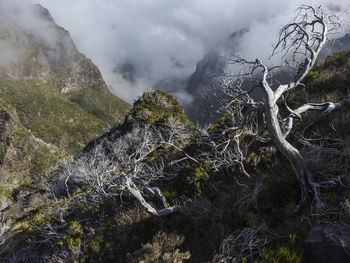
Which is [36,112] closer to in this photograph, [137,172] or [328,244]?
[137,172]

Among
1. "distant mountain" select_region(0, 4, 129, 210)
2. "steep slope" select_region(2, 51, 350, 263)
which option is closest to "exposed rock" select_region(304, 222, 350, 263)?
"steep slope" select_region(2, 51, 350, 263)


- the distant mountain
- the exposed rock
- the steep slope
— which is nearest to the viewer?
the exposed rock

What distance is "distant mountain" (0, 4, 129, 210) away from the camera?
78.7 m

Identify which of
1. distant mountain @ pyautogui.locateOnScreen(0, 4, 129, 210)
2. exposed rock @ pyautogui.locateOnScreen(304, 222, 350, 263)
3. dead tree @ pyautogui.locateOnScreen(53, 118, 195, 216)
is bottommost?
exposed rock @ pyautogui.locateOnScreen(304, 222, 350, 263)

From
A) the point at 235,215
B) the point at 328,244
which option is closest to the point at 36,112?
the point at 235,215

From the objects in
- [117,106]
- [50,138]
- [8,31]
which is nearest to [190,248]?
[50,138]

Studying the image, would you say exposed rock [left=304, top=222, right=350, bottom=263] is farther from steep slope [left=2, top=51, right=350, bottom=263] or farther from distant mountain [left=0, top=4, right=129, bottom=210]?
distant mountain [left=0, top=4, right=129, bottom=210]

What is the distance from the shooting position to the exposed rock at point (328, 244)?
2175 mm

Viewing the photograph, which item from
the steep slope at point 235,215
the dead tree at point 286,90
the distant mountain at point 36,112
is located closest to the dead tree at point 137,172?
the steep slope at point 235,215

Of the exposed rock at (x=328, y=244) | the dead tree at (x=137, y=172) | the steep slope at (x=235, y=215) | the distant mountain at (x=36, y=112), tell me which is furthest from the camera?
the distant mountain at (x=36, y=112)

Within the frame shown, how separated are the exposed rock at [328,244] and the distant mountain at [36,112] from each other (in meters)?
22.0

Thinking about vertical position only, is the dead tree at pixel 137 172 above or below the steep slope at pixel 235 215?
above

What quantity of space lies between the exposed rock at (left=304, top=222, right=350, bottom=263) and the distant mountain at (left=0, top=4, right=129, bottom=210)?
22.0 meters

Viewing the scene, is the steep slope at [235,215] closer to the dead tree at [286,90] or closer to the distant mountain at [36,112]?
the dead tree at [286,90]
